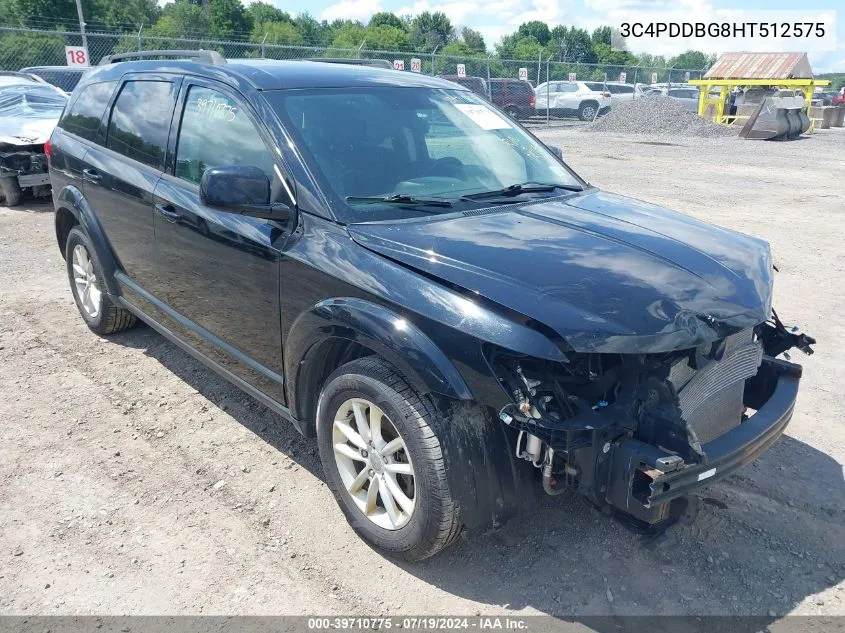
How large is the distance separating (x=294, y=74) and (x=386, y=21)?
3248 inches

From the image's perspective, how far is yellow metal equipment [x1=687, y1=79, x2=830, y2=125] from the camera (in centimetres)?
2398

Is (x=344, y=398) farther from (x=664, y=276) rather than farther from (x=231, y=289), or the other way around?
(x=664, y=276)

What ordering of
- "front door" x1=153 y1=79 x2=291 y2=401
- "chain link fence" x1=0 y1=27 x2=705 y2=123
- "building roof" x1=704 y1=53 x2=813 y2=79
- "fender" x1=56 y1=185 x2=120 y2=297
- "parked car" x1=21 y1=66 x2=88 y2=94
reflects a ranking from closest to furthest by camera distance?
"front door" x1=153 y1=79 x2=291 y2=401 → "fender" x1=56 y1=185 x2=120 y2=297 → "parked car" x1=21 y1=66 x2=88 y2=94 → "chain link fence" x1=0 y1=27 x2=705 y2=123 → "building roof" x1=704 y1=53 x2=813 y2=79

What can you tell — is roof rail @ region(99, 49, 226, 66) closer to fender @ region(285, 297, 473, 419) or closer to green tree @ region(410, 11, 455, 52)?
fender @ region(285, 297, 473, 419)

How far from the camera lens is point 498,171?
3791 mm

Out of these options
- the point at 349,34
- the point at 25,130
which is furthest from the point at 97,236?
the point at 349,34

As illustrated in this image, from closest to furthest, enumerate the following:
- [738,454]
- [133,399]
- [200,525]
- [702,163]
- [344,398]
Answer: [738,454] < [344,398] < [200,525] < [133,399] < [702,163]

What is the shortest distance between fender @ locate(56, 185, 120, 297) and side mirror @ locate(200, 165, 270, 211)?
205 cm

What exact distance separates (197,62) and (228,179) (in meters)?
1.36

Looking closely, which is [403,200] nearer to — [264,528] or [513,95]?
[264,528]

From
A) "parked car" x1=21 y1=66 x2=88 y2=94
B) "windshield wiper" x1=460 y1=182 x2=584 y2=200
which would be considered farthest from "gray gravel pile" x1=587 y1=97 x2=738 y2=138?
"windshield wiper" x1=460 y1=182 x2=584 y2=200

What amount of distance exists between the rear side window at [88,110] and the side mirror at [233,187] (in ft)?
7.48

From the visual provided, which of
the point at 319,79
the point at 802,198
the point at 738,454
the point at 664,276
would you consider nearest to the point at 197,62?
the point at 319,79

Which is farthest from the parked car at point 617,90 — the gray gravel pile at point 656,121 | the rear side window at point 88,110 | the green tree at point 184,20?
the green tree at point 184,20
